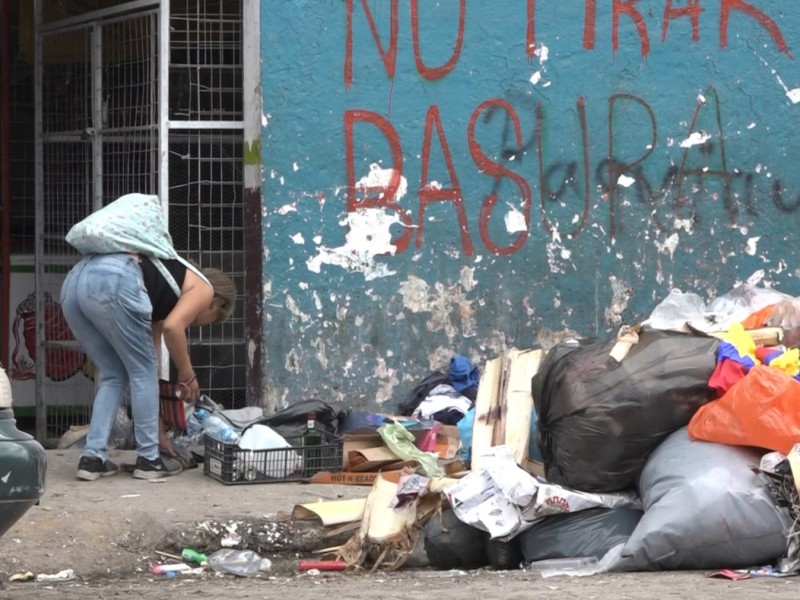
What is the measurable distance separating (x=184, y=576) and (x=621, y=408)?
1.95m

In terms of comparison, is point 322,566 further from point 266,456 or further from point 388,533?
point 266,456

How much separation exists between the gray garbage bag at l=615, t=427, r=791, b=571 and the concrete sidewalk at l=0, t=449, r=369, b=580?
1766 mm

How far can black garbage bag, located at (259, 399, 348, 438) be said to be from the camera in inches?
302

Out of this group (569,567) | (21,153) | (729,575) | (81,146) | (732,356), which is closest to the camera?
(729,575)

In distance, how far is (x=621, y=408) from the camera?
250 inches

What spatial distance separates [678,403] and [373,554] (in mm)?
1445

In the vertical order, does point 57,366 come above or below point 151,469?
above

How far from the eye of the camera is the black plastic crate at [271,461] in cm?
731

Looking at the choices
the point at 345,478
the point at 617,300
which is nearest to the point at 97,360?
the point at 345,478

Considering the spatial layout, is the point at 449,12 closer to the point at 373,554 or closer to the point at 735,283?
the point at 735,283

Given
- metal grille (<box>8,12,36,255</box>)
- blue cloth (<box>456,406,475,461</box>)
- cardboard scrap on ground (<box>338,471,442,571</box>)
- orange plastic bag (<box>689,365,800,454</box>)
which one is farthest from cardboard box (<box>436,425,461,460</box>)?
metal grille (<box>8,12,36,255</box>)

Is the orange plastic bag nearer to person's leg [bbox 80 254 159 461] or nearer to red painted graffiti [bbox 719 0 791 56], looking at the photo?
person's leg [bbox 80 254 159 461]

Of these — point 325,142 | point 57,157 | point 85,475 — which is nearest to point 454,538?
point 85,475

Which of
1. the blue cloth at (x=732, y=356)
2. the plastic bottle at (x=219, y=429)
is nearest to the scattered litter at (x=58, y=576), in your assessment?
the plastic bottle at (x=219, y=429)
